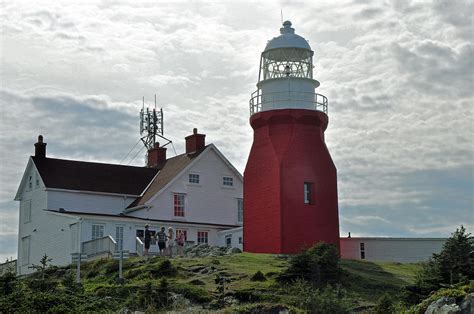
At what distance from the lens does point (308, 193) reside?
1586 inches

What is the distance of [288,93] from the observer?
4062 cm

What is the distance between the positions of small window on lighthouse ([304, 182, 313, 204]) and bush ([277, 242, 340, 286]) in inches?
236

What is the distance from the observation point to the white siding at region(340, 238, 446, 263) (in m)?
44.1

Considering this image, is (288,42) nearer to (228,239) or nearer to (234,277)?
(228,239)

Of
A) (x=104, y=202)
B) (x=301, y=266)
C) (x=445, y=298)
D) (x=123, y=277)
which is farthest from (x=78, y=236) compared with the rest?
(x=445, y=298)

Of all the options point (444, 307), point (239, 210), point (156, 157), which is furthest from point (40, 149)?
point (444, 307)

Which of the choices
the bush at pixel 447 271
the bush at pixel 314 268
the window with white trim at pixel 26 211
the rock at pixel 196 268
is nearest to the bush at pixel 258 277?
the bush at pixel 314 268

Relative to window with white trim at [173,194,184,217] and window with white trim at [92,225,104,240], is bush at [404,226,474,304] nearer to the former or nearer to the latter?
window with white trim at [92,225,104,240]

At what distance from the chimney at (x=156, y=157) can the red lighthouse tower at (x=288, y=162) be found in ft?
46.1

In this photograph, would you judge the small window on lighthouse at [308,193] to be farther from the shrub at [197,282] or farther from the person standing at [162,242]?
the shrub at [197,282]

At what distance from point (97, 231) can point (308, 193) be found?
1029 cm

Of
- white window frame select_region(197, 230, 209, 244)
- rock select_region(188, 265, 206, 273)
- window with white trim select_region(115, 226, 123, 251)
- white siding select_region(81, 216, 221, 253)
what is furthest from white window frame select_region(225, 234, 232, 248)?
rock select_region(188, 265, 206, 273)

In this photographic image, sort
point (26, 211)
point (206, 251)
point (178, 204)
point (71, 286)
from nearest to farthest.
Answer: point (71, 286), point (206, 251), point (178, 204), point (26, 211)

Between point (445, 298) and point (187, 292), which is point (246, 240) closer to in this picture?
point (187, 292)
